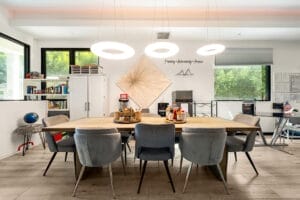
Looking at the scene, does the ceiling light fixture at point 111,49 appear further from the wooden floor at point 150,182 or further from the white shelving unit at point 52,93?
the white shelving unit at point 52,93

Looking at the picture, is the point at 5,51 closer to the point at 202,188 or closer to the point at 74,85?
the point at 74,85

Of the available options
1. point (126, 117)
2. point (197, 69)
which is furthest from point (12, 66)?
point (197, 69)

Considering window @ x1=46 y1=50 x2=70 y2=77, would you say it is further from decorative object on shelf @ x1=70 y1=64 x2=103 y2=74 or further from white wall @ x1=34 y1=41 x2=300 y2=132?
decorative object on shelf @ x1=70 y1=64 x2=103 y2=74

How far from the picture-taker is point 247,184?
3.04 metres

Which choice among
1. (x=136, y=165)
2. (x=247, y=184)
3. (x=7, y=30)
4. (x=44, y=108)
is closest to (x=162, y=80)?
(x=136, y=165)

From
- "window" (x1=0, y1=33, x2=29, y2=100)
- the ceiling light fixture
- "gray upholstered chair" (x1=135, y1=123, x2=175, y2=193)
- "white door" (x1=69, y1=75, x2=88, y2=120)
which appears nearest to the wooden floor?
"gray upholstered chair" (x1=135, y1=123, x2=175, y2=193)

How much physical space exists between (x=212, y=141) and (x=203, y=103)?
4.27 metres

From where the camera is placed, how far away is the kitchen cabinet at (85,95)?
5.90 metres

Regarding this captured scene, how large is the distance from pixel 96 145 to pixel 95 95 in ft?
11.5

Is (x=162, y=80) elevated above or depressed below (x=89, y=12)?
below

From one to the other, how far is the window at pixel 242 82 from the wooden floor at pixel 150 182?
3.01m

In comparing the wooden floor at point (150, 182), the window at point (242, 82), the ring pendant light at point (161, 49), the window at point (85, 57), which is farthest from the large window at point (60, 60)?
the window at point (242, 82)

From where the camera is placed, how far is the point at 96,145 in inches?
101

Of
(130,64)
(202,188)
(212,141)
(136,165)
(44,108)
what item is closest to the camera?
(212,141)
